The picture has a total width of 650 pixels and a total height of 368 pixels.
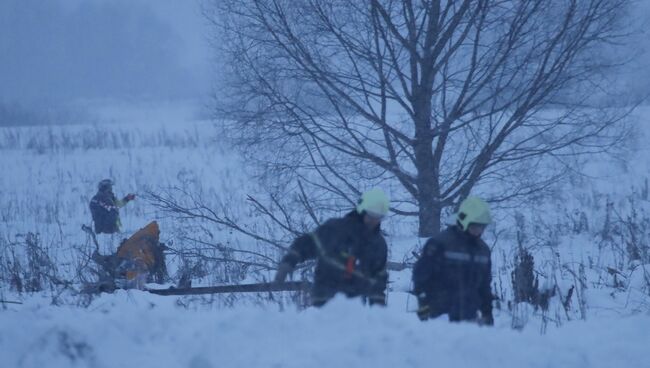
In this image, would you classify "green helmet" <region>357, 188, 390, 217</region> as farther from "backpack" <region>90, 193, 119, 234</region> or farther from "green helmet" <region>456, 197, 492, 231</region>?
"backpack" <region>90, 193, 119, 234</region>

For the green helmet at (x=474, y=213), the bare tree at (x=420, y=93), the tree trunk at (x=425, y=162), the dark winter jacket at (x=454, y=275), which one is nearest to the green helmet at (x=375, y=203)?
the dark winter jacket at (x=454, y=275)

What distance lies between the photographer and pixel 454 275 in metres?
4.66

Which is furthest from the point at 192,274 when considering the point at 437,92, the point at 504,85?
the point at 504,85

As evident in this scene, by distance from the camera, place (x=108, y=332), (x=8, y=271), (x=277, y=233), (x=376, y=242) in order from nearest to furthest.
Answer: (x=108, y=332) → (x=376, y=242) → (x=8, y=271) → (x=277, y=233)

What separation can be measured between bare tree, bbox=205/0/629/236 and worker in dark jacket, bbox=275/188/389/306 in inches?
122

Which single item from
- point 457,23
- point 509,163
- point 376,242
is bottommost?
point 376,242

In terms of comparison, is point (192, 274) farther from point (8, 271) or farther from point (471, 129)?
point (471, 129)

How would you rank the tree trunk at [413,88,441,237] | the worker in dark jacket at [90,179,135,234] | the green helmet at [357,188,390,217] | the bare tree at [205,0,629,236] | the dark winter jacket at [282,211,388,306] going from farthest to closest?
1. the worker in dark jacket at [90,179,135,234]
2. the tree trunk at [413,88,441,237]
3. the bare tree at [205,0,629,236]
4. the dark winter jacket at [282,211,388,306]
5. the green helmet at [357,188,390,217]

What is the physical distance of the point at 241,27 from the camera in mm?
8273

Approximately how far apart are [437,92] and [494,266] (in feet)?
8.21

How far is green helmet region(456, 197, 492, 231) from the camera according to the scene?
4586 millimetres

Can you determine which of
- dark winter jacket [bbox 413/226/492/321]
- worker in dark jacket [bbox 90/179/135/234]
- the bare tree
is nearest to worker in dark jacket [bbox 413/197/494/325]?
dark winter jacket [bbox 413/226/492/321]

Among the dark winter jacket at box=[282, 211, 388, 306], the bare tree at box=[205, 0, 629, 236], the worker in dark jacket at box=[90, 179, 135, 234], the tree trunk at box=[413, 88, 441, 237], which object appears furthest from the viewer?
the worker in dark jacket at box=[90, 179, 135, 234]

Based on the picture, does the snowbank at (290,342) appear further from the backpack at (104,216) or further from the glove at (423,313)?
the backpack at (104,216)
